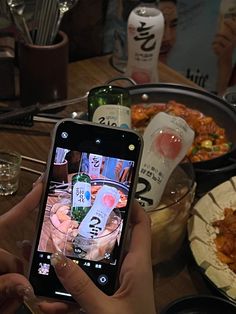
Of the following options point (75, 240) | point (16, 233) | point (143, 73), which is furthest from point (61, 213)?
point (143, 73)

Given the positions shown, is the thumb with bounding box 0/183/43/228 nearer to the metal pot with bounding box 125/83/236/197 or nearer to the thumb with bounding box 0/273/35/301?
the thumb with bounding box 0/273/35/301

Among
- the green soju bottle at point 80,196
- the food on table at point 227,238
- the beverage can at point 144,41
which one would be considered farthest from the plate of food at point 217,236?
the beverage can at point 144,41

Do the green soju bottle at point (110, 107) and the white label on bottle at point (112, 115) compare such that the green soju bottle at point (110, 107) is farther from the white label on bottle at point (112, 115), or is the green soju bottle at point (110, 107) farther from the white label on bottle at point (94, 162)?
the white label on bottle at point (94, 162)

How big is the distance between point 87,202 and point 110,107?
0.25m

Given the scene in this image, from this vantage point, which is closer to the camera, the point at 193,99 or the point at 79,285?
the point at 79,285

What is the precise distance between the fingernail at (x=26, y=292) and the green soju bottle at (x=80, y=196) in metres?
0.10

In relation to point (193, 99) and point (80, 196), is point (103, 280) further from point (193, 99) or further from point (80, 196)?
point (193, 99)

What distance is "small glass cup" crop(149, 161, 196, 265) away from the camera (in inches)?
34.4

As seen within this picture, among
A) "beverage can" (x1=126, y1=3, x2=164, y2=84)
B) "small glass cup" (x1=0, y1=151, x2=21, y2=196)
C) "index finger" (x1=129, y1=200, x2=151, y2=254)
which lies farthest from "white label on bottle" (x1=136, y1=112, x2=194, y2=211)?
"beverage can" (x1=126, y1=3, x2=164, y2=84)

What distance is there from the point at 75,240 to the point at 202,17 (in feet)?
3.59

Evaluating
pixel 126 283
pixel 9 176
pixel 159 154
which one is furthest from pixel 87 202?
pixel 9 176

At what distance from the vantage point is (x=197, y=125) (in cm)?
117

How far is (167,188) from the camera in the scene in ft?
3.06

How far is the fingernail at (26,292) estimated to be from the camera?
0.69 m
